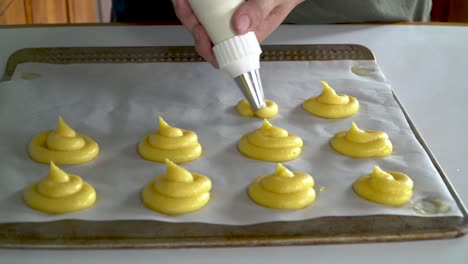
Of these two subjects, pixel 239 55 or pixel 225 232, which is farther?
pixel 239 55

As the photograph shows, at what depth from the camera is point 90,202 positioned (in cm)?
61

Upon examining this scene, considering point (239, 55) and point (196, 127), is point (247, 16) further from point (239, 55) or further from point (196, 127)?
point (196, 127)

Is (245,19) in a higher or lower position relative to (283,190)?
higher

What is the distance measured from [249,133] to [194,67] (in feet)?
0.76

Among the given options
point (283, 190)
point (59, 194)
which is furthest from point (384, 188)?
point (59, 194)

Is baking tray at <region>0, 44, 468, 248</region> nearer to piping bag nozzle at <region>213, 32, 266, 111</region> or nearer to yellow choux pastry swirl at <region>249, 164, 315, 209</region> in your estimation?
yellow choux pastry swirl at <region>249, 164, 315, 209</region>

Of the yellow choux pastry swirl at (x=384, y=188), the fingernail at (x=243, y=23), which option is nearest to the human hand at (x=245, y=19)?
the fingernail at (x=243, y=23)

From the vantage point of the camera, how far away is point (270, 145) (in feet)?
2.29

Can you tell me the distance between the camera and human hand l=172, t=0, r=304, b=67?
2.26 ft

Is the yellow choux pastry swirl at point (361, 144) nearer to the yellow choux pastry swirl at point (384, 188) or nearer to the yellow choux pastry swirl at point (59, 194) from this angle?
the yellow choux pastry swirl at point (384, 188)

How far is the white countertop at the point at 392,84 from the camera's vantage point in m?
0.55

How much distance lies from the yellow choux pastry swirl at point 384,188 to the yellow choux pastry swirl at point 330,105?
16cm

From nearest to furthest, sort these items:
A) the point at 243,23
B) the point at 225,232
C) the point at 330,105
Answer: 1. the point at 225,232
2. the point at 243,23
3. the point at 330,105

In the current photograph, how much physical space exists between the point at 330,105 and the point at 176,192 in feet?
0.89
